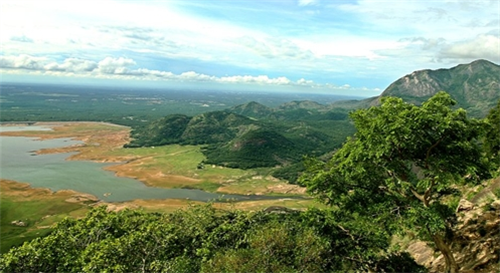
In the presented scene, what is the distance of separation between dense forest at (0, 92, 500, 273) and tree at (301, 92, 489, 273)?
0.05 meters

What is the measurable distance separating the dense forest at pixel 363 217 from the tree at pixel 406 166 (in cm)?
5

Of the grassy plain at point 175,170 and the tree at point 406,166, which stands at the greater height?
the tree at point 406,166

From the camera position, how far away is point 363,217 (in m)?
17.7

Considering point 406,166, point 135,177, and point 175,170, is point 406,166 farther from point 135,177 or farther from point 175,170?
point 175,170

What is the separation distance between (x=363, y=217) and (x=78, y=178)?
115m

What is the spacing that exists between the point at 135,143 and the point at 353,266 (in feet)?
581

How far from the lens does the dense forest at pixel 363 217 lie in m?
15.9

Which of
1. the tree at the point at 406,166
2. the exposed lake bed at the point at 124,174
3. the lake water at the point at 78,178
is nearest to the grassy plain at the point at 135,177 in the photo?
the exposed lake bed at the point at 124,174

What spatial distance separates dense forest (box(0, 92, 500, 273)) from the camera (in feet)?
52.1

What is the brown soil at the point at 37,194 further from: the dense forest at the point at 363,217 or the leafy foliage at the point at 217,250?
the dense forest at the point at 363,217

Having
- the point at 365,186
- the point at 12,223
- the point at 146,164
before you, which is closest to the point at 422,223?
the point at 365,186

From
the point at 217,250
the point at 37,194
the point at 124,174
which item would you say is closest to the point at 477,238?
the point at 217,250

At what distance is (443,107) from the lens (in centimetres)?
1691

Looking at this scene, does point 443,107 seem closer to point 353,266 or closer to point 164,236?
point 353,266
